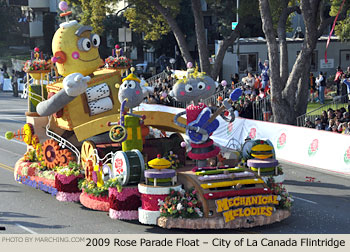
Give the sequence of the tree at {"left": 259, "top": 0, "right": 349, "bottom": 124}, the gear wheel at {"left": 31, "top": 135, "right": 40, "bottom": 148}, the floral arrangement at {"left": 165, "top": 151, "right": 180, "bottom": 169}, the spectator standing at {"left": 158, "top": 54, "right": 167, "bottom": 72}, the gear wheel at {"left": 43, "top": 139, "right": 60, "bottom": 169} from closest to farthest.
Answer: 1. the floral arrangement at {"left": 165, "top": 151, "right": 180, "bottom": 169}
2. the gear wheel at {"left": 43, "top": 139, "right": 60, "bottom": 169}
3. the gear wheel at {"left": 31, "top": 135, "right": 40, "bottom": 148}
4. the tree at {"left": 259, "top": 0, "right": 349, "bottom": 124}
5. the spectator standing at {"left": 158, "top": 54, "right": 167, "bottom": 72}

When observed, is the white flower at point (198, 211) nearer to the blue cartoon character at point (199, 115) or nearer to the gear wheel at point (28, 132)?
the blue cartoon character at point (199, 115)

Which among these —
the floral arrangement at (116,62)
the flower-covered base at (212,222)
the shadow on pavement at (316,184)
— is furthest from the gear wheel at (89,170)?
the shadow on pavement at (316,184)

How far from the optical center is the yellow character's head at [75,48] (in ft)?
59.1

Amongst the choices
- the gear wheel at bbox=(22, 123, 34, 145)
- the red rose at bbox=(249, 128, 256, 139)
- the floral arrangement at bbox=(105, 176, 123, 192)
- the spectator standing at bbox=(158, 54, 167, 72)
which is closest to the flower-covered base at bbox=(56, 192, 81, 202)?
the floral arrangement at bbox=(105, 176, 123, 192)

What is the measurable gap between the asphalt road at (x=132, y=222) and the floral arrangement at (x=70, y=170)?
2.55 feet

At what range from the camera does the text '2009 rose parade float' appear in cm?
1412

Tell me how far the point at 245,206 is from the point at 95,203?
12.0 feet

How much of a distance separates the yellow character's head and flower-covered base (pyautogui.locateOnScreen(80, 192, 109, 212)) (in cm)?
394

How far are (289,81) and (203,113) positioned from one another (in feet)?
38.1

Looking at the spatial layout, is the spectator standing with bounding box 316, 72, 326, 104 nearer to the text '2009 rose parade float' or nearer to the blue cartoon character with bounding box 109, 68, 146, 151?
the text '2009 rose parade float'

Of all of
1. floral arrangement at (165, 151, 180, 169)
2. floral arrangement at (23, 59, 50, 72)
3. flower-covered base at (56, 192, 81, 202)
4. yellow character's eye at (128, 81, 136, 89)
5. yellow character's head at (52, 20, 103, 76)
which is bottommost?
flower-covered base at (56, 192, 81, 202)

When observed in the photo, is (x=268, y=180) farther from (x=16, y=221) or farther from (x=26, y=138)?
(x=26, y=138)

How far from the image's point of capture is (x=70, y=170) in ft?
55.4

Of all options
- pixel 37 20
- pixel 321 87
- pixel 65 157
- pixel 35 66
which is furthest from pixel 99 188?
pixel 37 20
